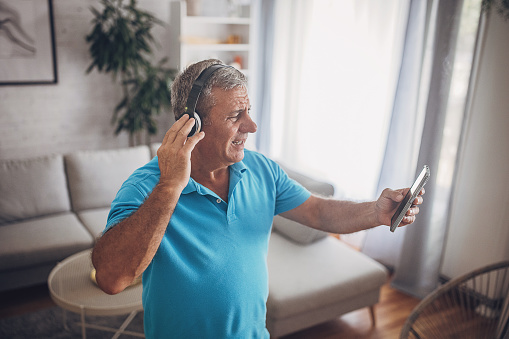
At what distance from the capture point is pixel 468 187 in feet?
8.53

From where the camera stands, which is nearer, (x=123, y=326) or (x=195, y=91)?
(x=195, y=91)

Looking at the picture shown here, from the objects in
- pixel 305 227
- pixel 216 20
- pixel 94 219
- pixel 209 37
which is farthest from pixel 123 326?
pixel 209 37

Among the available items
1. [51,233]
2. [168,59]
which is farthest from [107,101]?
[51,233]

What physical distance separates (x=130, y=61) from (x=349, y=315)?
8.68 feet

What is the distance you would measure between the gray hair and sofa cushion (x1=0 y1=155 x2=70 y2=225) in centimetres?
213

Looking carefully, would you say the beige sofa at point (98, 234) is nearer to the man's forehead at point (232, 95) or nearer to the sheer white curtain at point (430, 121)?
the sheer white curtain at point (430, 121)

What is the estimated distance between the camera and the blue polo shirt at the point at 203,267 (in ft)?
3.21

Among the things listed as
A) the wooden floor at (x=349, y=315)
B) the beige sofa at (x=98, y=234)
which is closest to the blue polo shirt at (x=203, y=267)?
the beige sofa at (x=98, y=234)

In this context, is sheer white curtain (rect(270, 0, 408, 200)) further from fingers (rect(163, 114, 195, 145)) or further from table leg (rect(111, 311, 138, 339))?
fingers (rect(163, 114, 195, 145))

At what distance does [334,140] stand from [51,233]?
7.15 feet

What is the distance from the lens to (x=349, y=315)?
2.52m

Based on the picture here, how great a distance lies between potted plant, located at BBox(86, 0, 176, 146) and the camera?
3.53m

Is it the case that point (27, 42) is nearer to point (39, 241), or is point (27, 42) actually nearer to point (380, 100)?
point (39, 241)

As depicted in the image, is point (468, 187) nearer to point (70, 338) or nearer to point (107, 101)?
point (70, 338)
